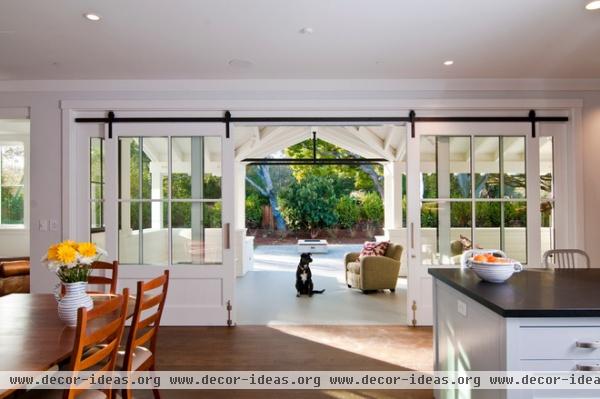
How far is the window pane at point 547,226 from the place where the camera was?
3.85 metres

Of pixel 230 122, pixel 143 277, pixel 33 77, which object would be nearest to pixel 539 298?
pixel 230 122

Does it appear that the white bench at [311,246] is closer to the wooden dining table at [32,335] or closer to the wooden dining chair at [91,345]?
the wooden dining table at [32,335]

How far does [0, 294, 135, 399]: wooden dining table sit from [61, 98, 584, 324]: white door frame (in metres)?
1.79

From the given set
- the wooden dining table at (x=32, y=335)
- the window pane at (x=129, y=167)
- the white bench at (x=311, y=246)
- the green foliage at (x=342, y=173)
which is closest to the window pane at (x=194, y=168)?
the window pane at (x=129, y=167)

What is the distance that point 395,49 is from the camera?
3078 millimetres

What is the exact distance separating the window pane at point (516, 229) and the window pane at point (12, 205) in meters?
7.67

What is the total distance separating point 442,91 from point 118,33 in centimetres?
317

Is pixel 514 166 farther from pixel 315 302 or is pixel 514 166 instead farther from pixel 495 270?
pixel 315 302

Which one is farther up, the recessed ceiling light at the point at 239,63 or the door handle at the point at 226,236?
the recessed ceiling light at the point at 239,63

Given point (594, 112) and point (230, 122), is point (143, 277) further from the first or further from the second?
point (594, 112)

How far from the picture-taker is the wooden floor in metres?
2.45

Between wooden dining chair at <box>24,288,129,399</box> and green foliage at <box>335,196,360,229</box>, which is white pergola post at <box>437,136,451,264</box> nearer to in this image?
wooden dining chair at <box>24,288,129,399</box>

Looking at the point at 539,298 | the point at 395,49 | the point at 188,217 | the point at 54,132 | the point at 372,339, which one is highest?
the point at 395,49

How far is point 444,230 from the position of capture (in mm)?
3867
